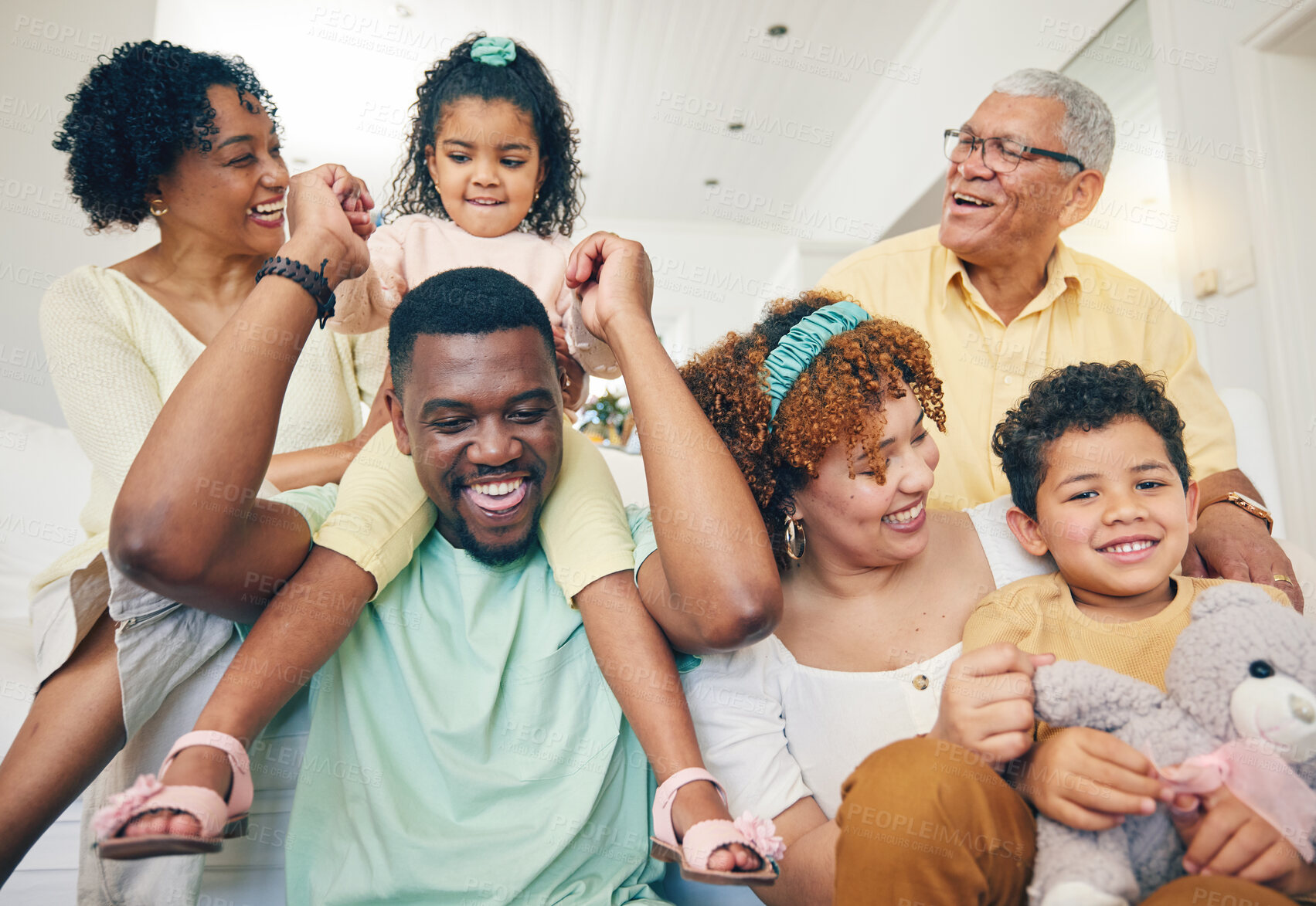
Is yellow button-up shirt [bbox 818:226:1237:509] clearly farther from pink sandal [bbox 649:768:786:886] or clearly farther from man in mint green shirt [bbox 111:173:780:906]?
pink sandal [bbox 649:768:786:886]

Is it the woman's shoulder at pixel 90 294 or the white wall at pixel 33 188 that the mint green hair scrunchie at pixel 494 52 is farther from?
the white wall at pixel 33 188

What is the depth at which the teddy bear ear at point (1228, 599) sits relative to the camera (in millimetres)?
1057

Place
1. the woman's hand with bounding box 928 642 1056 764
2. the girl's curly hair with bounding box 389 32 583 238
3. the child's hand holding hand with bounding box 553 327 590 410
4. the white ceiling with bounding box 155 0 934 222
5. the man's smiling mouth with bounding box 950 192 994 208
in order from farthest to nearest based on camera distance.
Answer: the white ceiling with bounding box 155 0 934 222
the man's smiling mouth with bounding box 950 192 994 208
the girl's curly hair with bounding box 389 32 583 238
the child's hand holding hand with bounding box 553 327 590 410
the woman's hand with bounding box 928 642 1056 764

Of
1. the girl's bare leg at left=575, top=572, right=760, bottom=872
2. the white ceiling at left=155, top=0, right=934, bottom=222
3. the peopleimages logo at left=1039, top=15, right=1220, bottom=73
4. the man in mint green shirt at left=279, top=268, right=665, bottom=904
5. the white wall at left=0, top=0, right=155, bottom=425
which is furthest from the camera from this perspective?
the white ceiling at left=155, top=0, right=934, bottom=222

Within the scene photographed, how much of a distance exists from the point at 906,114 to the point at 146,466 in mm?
5603

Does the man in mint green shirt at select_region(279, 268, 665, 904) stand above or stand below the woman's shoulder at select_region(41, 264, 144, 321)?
below

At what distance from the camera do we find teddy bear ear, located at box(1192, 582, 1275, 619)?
106 cm

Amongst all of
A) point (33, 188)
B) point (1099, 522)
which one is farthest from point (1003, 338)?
point (33, 188)

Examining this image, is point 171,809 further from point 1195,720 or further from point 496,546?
point 1195,720

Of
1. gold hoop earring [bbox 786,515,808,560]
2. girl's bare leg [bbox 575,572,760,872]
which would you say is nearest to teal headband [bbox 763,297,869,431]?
gold hoop earring [bbox 786,515,808,560]

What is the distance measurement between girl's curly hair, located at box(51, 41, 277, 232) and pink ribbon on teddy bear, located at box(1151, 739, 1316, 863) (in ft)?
7.10

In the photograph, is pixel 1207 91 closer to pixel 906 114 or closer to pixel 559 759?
pixel 906 114

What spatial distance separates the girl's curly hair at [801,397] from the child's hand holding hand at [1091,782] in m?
0.48

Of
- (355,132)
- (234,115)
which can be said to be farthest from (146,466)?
(355,132)
